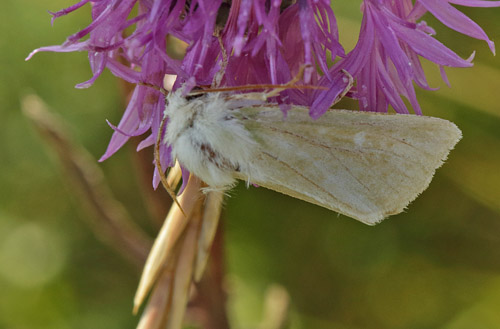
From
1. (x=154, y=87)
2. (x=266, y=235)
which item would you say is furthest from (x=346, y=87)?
(x=266, y=235)

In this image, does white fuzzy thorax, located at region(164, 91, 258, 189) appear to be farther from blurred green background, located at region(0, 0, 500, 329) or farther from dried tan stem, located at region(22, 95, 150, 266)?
blurred green background, located at region(0, 0, 500, 329)

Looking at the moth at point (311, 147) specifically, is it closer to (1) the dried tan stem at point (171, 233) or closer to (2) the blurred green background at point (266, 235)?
(1) the dried tan stem at point (171, 233)

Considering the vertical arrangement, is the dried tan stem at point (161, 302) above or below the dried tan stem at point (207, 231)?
below

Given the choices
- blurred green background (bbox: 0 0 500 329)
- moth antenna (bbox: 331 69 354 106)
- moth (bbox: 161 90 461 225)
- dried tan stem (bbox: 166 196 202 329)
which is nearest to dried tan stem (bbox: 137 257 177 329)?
dried tan stem (bbox: 166 196 202 329)

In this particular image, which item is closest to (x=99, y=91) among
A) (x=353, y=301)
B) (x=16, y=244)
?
(x=16, y=244)

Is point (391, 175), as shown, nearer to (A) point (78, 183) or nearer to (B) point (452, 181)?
(A) point (78, 183)

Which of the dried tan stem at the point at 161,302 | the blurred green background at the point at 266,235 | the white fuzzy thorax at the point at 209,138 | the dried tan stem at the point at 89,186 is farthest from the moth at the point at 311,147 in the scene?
the blurred green background at the point at 266,235

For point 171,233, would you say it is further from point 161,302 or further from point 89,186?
point 89,186
